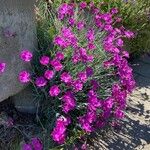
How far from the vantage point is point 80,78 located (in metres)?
3.38

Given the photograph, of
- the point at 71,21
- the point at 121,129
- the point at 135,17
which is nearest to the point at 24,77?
the point at 71,21

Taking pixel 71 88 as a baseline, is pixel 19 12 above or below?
above

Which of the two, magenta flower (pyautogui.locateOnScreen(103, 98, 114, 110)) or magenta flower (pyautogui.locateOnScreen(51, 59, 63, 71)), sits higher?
magenta flower (pyautogui.locateOnScreen(51, 59, 63, 71))

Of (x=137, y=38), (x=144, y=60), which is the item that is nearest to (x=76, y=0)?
(x=137, y=38)

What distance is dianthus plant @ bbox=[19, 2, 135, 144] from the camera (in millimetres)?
3324

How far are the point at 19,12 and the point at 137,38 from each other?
2.14 metres

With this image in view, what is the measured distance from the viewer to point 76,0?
486cm

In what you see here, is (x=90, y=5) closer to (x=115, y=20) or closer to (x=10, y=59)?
(x=115, y=20)

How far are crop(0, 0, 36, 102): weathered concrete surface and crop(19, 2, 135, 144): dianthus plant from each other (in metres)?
0.13

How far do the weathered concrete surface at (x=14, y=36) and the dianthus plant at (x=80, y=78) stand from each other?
0.13 metres

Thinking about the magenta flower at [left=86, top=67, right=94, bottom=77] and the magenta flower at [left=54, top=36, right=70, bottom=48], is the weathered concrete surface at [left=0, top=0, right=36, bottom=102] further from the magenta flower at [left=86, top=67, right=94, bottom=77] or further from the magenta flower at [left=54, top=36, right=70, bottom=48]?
the magenta flower at [left=86, top=67, right=94, bottom=77]

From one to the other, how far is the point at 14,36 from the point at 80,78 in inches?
24.4

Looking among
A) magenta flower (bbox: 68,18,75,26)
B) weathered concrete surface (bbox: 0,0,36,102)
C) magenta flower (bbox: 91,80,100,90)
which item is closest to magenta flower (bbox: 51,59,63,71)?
weathered concrete surface (bbox: 0,0,36,102)

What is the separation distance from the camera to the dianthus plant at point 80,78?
3324 mm
